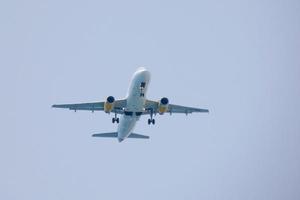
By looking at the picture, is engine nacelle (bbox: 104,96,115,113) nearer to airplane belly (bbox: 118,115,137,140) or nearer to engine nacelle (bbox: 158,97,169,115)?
airplane belly (bbox: 118,115,137,140)

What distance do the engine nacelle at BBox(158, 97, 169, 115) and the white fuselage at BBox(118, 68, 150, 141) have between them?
83.0 inches

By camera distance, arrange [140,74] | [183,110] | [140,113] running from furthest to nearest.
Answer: [183,110] → [140,113] → [140,74]

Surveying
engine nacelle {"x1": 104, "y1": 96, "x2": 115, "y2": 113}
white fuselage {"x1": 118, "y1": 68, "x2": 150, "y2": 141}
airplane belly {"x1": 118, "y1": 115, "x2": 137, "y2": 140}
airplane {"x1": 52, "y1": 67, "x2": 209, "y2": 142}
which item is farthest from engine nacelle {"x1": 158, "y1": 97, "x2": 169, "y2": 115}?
engine nacelle {"x1": 104, "y1": 96, "x2": 115, "y2": 113}

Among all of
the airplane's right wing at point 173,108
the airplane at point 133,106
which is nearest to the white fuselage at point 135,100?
the airplane at point 133,106

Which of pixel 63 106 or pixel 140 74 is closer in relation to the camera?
pixel 140 74

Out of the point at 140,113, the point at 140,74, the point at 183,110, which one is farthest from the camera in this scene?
the point at 183,110

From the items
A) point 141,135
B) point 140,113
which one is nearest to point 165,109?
point 140,113

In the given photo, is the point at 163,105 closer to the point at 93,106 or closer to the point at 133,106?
the point at 133,106

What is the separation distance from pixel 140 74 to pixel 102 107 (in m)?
8.71

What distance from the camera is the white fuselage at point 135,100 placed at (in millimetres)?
71875

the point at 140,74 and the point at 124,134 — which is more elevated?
the point at 140,74

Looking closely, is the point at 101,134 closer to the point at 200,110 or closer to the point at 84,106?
the point at 84,106

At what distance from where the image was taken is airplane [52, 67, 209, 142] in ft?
237

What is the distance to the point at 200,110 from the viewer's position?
81375 mm
